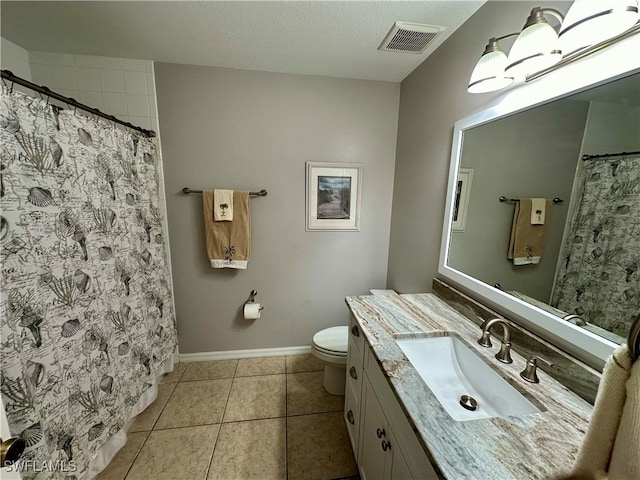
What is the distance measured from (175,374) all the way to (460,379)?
212 cm

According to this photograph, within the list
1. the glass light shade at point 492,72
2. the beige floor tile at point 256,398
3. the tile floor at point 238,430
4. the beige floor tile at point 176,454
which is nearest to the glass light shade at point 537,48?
the glass light shade at point 492,72

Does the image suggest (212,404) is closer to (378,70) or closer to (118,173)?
(118,173)

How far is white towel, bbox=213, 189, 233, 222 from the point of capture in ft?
6.11

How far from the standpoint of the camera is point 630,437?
36cm

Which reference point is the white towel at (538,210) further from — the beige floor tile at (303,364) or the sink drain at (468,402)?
the beige floor tile at (303,364)

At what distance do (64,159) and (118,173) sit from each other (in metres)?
0.35

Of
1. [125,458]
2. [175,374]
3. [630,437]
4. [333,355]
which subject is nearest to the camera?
[630,437]

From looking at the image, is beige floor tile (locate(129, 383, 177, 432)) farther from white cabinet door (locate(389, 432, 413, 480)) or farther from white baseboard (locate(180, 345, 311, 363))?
white cabinet door (locate(389, 432, 413, 480))

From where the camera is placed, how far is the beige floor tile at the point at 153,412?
158 centimetres

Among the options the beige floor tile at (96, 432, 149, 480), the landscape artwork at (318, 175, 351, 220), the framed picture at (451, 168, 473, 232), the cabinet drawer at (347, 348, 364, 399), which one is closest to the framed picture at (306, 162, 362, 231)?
the landscape artwork at (318, 175, 351, 220)

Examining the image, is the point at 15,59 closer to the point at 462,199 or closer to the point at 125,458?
the point at 125,458

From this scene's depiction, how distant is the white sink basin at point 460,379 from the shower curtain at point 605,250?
1.17 ft

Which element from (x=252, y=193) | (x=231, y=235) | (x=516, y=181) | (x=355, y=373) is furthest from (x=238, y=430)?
(x=516, y=181)

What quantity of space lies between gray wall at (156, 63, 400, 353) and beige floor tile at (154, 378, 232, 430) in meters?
0.32
